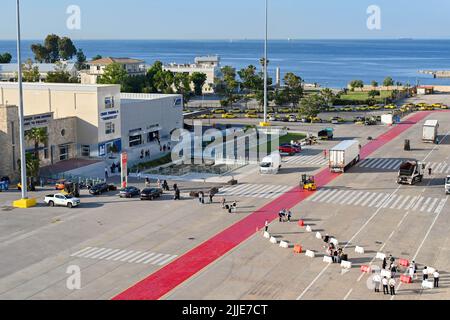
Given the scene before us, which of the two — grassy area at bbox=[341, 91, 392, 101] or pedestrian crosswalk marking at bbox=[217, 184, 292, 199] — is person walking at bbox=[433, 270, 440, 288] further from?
grassy area at bbox=[341, 91, 392, 101]

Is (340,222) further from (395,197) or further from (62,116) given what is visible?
(62,116)

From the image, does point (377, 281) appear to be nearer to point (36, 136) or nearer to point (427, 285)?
point (427, 285)

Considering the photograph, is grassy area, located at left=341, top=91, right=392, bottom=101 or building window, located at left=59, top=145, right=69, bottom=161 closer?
building window, located at left=59, top=145, right=69, bottom=161

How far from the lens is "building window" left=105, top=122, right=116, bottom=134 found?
68812mm

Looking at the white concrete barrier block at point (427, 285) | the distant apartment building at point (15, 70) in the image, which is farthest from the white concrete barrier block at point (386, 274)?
the distant apartment building at point (15, 70)

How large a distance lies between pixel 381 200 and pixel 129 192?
68.8 feet

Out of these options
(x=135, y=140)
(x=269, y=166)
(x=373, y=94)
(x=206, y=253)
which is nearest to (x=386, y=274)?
(x=206, y=253)

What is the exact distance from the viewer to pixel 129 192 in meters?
51.4

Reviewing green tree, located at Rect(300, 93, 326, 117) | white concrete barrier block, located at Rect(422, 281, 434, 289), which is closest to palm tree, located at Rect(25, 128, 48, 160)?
white concrete barrier block, located at Rect(422, 281, 434, 289)

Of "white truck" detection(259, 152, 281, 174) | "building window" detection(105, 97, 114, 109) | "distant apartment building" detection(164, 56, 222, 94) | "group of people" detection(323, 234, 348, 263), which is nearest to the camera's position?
"group of people" detection(323, 234, 348, 263)

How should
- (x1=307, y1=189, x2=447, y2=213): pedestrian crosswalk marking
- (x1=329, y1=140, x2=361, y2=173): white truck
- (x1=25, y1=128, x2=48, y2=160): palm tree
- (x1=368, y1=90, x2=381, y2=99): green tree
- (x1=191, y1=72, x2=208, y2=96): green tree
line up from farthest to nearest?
(x1=191, y1=72, x2=208, y2=96): green tree
(x1=368, y1=90, x2=381, y2=99): green tree
(x1=329, y1=140, x2=361, y2=173): white truck
(x1=25, y1=128, x2=48, y2=160): palm tree
(x1=307, y1=189, x2=447, y2=213): pedestrian crosswalk marking

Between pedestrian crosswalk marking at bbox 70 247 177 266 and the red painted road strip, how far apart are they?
3.10 feet

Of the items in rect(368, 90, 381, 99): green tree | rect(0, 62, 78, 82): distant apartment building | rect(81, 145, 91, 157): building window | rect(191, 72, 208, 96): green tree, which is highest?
rect(0, 62, 78, 82): distant apartment building
